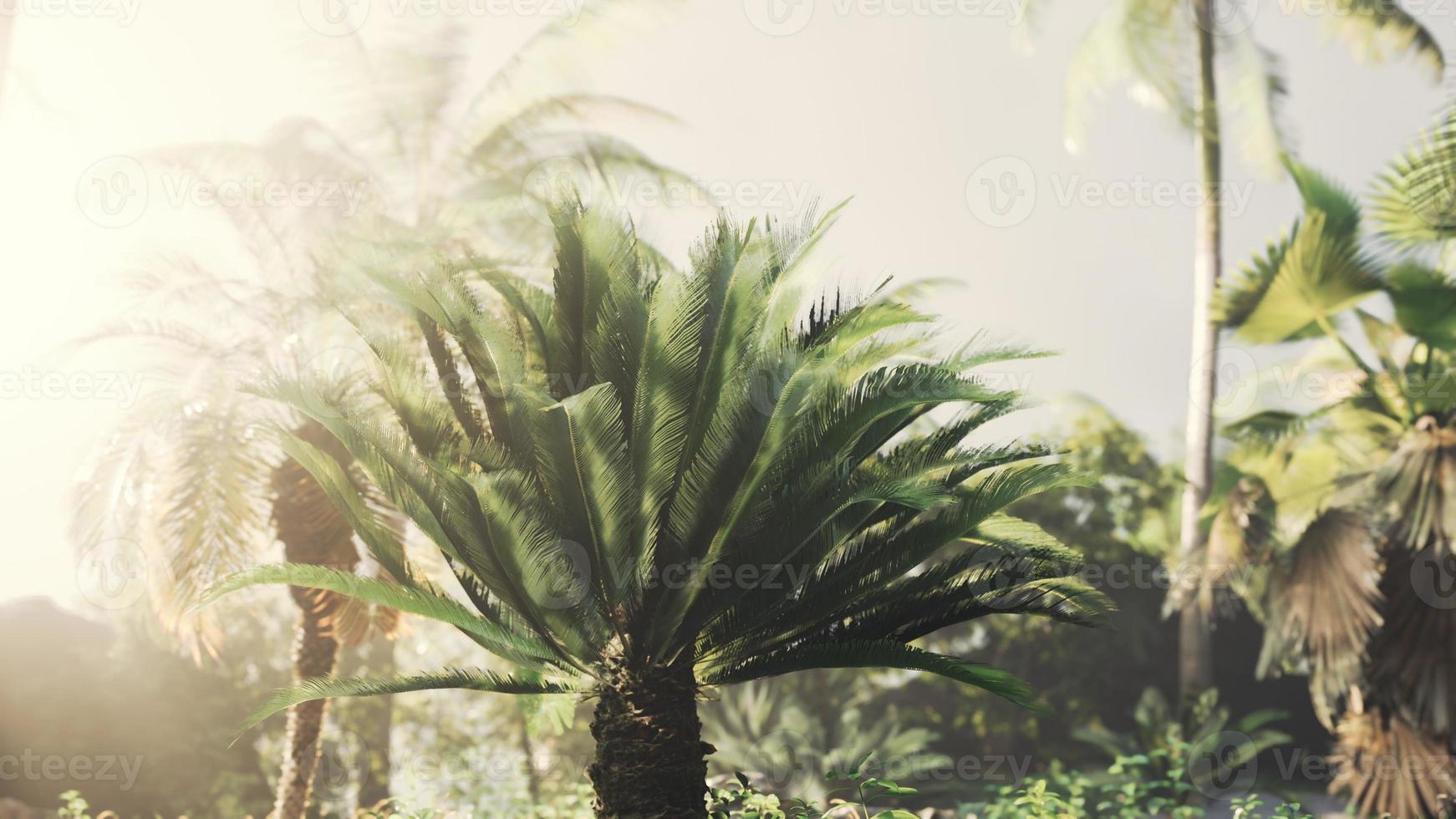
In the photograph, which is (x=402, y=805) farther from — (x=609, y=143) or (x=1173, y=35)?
(x=1173, y=35)

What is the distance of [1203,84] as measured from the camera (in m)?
17.7

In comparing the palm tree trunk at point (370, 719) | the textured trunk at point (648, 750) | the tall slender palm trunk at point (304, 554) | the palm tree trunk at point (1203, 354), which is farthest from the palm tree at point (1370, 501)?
the palm tree trunk at point (370, 719)

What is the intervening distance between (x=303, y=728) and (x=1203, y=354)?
1362cm

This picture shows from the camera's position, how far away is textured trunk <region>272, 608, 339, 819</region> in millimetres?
9219

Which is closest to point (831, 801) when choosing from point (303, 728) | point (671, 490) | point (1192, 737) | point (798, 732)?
point (671, 490)

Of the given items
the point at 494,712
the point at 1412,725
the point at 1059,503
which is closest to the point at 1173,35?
the point at 1059,503

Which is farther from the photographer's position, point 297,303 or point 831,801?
point 297,303

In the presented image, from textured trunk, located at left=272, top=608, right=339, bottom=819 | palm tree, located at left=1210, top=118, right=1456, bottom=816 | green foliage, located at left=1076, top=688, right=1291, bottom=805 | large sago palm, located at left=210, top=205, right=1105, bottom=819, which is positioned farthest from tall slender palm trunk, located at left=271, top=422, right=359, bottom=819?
green foliage, located at left=1076, top=688, right=1291, bottom=805

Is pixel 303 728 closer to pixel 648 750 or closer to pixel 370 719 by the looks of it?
pixel 648 750

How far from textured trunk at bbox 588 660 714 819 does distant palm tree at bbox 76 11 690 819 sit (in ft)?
11.9

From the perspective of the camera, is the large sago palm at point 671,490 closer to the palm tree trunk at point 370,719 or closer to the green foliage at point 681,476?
the green foliage at point 681,476

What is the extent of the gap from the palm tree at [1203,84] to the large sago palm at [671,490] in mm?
12072

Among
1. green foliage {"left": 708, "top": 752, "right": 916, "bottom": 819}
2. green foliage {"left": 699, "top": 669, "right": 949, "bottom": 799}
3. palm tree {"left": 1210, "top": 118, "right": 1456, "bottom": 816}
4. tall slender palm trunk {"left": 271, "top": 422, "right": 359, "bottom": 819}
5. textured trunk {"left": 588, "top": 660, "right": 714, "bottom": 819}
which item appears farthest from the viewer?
green foliage {"left": 699, "top": 669, "right": 949, "bottom": 799}

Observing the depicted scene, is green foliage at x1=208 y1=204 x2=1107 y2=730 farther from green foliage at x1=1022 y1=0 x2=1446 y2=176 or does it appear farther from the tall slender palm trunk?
green foliage at x1=1022 y1=0 x2=1446 y2=176
